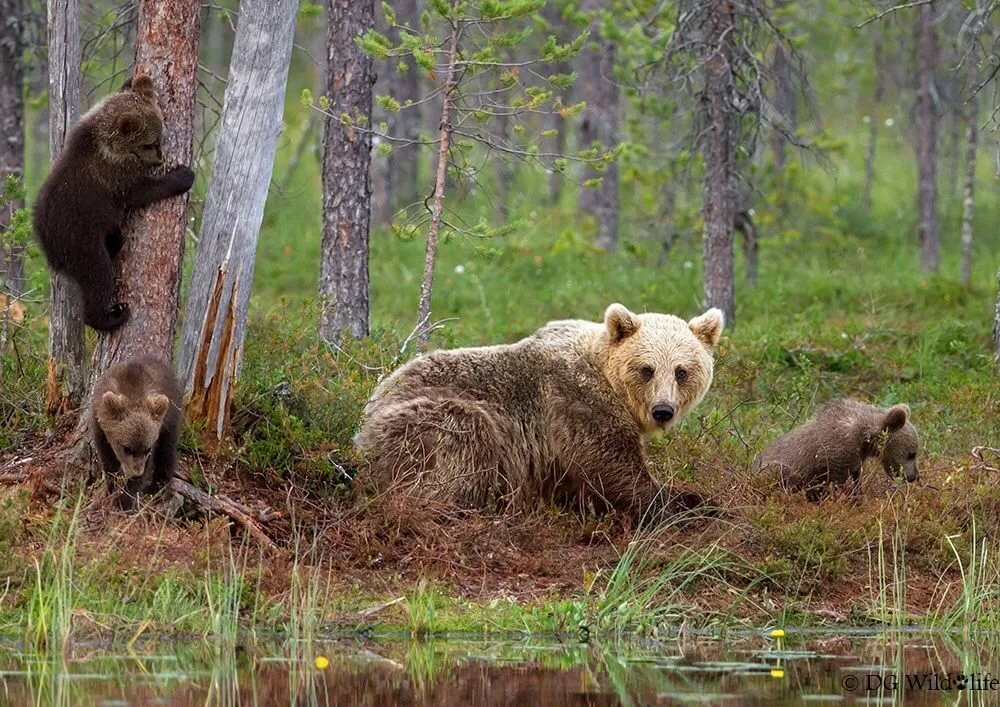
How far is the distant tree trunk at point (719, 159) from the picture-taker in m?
15.5

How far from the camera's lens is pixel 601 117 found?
2416 cm

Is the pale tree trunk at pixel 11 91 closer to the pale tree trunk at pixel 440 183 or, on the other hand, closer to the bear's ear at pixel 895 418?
the pale tree trunk at pixel 440 183

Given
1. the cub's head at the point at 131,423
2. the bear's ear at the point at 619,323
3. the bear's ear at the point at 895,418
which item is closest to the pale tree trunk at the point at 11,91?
the cub's head at the point at 131,423

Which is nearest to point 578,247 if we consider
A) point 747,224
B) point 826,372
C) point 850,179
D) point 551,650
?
point 747,224

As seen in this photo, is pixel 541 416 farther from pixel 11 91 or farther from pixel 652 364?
pixel 11 91

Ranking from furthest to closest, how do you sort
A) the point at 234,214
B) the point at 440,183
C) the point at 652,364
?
the point at 440,183
the point at 652,364
the point at 234,214

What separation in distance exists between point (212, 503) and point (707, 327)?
150 inches

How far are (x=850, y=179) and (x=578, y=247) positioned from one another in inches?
509

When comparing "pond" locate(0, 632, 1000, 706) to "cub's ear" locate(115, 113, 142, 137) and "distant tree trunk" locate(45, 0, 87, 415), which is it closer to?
"distant tree trunk" locate(45, 0, 87, 415)

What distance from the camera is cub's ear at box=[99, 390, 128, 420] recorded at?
8500 mm

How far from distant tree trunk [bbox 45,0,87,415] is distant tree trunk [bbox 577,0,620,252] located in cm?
1354

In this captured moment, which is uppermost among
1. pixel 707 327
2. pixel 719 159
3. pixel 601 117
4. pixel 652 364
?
pixel 601 117

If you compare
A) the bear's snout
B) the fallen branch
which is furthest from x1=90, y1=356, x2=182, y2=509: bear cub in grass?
the bear's snout

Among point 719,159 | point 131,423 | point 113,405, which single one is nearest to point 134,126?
point 113,405
